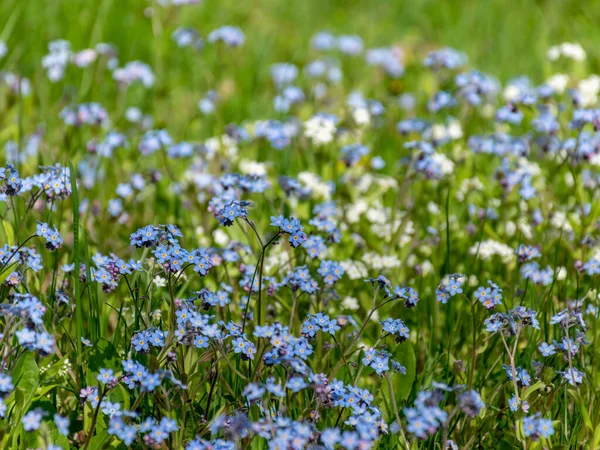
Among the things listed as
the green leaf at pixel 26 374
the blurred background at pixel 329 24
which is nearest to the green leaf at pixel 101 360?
the green leaf at pixel 26 374

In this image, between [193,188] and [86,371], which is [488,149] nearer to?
[193,188]

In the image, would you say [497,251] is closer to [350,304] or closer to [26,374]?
[350,304]

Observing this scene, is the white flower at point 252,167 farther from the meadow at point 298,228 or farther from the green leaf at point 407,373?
the green leaf at point 407,373

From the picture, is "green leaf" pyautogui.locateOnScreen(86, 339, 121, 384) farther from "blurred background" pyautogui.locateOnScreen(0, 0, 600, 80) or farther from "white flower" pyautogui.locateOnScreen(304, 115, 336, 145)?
"blurred background" pyautogui.locateOnScreen(0, 0, 600, 80)

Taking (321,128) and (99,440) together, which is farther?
(321,128)

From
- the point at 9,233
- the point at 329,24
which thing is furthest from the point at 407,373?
the point at 329,24

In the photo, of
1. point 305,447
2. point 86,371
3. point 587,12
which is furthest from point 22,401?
point 587,12

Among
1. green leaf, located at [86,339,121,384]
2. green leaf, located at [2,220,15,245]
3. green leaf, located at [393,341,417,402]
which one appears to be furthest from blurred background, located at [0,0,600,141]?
green leaf, located at [393,341,417,402]
